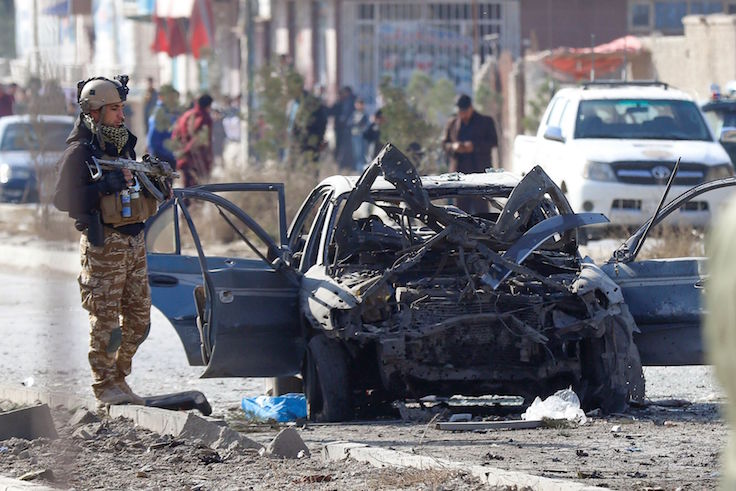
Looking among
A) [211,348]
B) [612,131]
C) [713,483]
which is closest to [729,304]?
[713,483]

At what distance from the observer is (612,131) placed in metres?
17.4

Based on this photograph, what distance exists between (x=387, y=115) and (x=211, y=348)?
441 inches

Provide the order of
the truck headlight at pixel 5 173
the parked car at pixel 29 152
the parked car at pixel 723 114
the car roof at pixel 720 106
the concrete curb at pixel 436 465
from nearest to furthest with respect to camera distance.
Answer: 1. the concrete curb at pixel 436 465
2. the parked car at pixel 723 114
3. the car roof at pixel 720 106
4. the parked car at pixel 29 152
5. the truck headlight at pixel 5 173

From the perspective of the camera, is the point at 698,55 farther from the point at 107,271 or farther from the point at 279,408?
the point at 107,271

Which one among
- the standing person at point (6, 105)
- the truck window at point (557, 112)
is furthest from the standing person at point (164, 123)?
the standing person at point (6, 105)

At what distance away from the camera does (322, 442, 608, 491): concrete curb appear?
5.88 metres

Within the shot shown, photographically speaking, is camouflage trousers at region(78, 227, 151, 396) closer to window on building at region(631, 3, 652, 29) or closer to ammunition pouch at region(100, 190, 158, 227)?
ammunition pouch at region(100, 190, 158, 227)

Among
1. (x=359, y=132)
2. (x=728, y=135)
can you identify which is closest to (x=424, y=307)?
(x=728, y=135)

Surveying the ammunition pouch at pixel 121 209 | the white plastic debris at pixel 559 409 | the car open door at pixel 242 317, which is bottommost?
the white plastic debris at pixel 559 409

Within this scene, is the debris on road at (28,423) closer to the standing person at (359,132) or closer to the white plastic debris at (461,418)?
the white plastic debris at (461,418)

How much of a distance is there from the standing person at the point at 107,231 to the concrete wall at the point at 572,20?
30.4 m

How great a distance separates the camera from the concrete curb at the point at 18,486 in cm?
614

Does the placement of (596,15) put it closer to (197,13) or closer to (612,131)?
(197,13)

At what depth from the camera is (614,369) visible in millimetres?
8430
